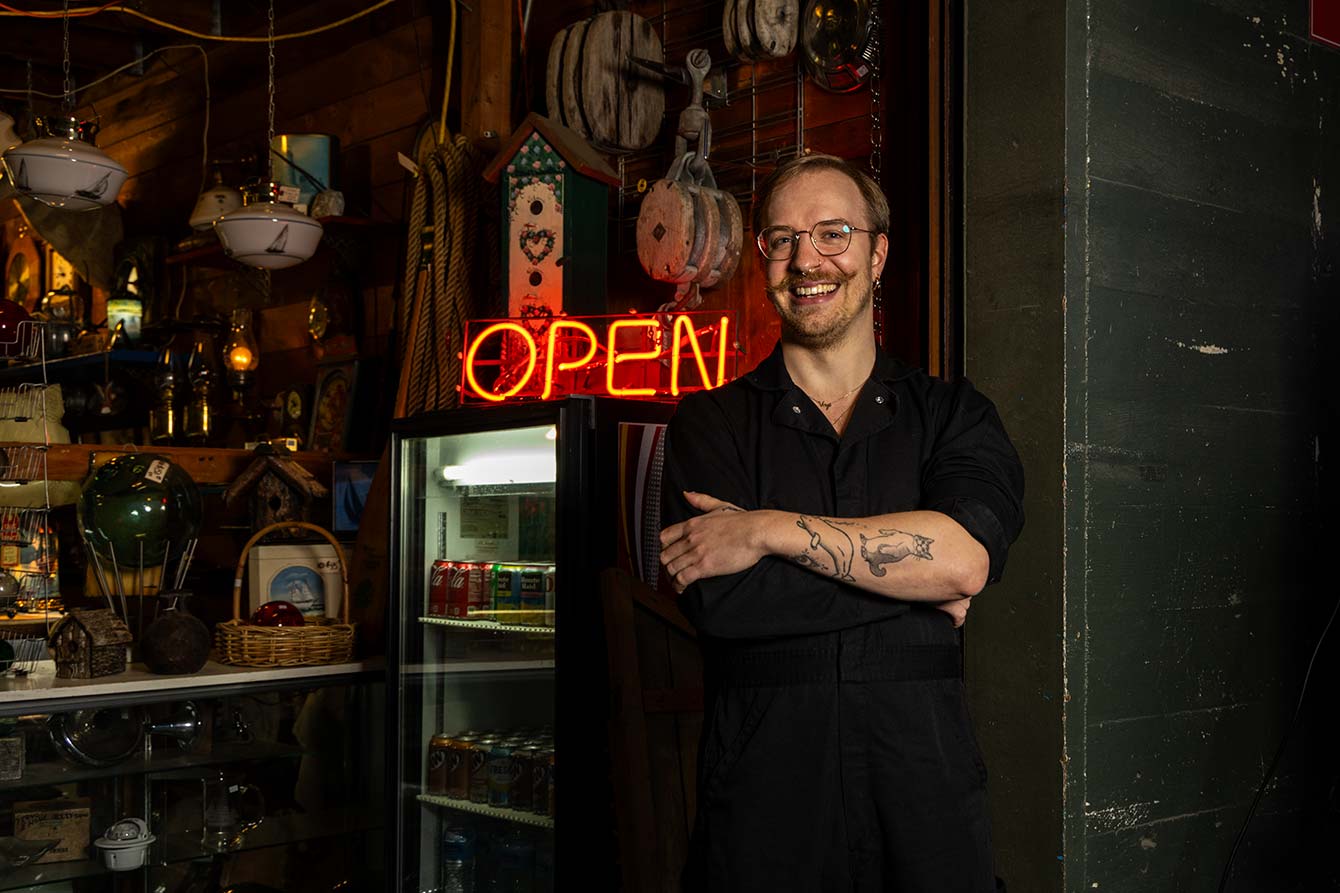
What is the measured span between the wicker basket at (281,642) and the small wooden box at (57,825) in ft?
1.93

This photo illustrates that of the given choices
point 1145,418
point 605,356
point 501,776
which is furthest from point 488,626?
point 1145,418

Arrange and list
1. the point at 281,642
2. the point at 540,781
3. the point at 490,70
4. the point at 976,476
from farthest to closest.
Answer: the point at 490,70 → the point at 281,642 → the point at 540,781 → the point at 976,476

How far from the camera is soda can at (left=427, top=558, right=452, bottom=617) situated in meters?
3.90

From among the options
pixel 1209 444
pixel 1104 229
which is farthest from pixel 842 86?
pixel 1209 444

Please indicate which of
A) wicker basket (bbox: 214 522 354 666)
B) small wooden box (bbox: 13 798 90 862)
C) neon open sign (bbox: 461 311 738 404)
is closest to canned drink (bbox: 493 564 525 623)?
neon open sign (bbox: 461 311 738 404)

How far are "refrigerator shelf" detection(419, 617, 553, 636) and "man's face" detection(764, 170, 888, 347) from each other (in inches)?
62.9

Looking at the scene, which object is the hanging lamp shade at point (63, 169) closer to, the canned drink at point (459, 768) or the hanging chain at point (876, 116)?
the canned drink at point (459, 768)

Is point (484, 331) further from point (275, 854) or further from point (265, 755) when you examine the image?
point (275, 854)

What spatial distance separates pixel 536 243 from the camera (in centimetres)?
386

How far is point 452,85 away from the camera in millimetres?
4887

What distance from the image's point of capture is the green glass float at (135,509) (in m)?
4.13

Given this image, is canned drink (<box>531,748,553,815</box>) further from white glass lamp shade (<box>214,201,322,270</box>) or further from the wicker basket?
white glass lamp shade (<box>214,201,322,270</box>)

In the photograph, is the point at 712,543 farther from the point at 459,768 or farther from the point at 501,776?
the point at 459,768

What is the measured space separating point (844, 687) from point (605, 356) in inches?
67.2
